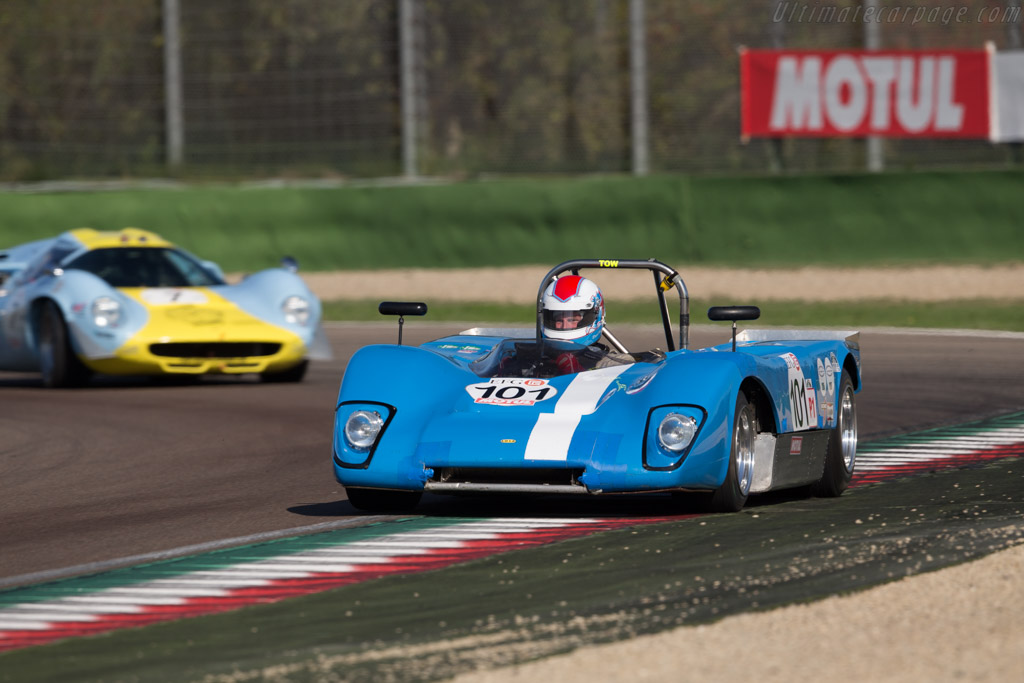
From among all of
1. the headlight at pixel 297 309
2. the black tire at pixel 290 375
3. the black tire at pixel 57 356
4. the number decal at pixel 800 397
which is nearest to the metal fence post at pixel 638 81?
the black tire at pixel 290 375

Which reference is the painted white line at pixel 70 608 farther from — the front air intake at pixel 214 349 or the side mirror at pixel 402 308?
the front air intake at pixel 214 349

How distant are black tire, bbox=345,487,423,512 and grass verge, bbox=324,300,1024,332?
9946 mm

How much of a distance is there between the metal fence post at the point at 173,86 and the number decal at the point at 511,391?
17.3 meters

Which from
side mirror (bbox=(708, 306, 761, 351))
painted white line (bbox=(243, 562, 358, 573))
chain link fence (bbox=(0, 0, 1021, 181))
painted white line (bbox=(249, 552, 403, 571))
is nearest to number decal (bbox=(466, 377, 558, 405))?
side mirror (bbox=(708, 306, 761, 351))

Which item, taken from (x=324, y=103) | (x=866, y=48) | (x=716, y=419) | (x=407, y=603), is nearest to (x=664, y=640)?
(x=407, y=603)

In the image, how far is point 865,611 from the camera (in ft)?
16.8

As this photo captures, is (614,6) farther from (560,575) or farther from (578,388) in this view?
(560,575)

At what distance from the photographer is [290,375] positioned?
14.3 m

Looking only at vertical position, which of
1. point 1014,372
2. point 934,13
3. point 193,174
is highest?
point 934,13

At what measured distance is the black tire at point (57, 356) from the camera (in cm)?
1380

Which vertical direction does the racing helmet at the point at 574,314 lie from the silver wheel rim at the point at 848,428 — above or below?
above

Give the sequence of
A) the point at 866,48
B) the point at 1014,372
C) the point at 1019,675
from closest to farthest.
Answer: the point at 1019,675 → the point at 1014,372 → the point at 866,48

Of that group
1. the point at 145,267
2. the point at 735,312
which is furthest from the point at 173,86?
the point at 735,312

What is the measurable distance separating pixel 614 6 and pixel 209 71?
5360mm
